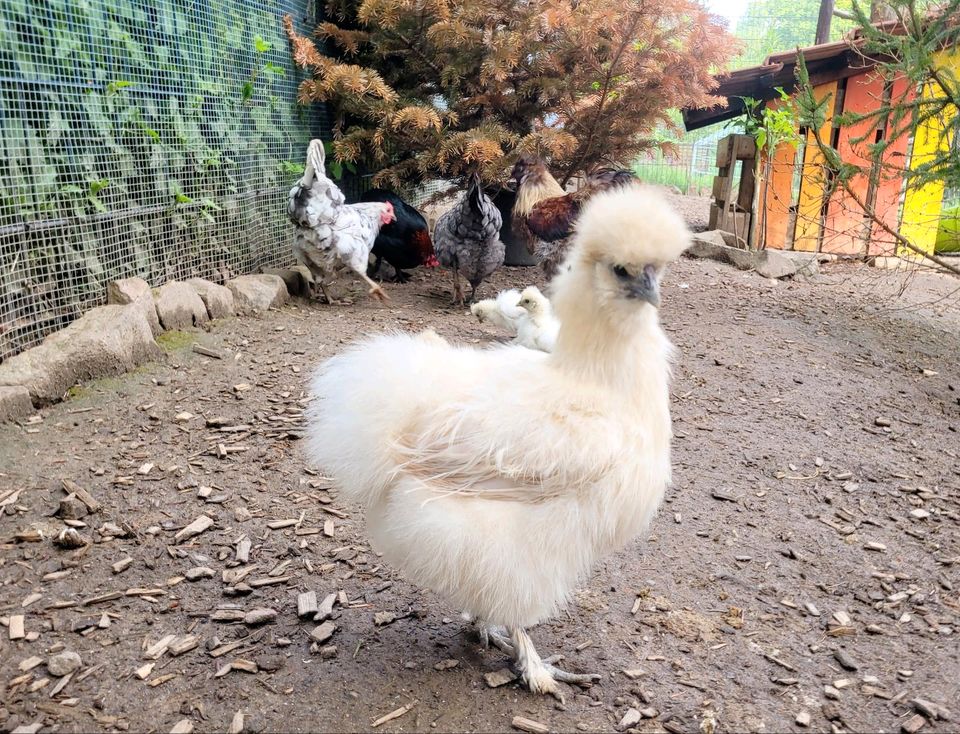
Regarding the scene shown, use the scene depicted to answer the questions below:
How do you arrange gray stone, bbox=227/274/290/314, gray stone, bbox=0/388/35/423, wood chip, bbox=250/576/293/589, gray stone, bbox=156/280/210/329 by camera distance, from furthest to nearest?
gray stone, bbox=227/274/290/314 → gray stone, bbox=156/280/210/329 → gray stone, bbox=0/388/35/423 → wood chip, bbox=250/576/293/589

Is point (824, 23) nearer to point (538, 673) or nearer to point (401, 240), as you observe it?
point (401, 240)

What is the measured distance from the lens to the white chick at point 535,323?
514cm

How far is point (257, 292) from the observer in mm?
6121

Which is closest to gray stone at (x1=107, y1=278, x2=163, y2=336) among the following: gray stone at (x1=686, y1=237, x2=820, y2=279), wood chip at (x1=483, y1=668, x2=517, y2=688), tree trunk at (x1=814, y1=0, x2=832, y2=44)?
wood chip at (x1=483, y1=668, x2=517, y2=688)

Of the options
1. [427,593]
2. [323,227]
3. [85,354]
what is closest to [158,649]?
[427,593]

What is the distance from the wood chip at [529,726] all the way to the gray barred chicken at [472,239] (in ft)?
16.6

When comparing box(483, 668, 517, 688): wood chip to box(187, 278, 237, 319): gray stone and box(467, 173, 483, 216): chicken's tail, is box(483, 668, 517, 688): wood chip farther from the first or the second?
box(467, 173, 483, 216): chicken's tail

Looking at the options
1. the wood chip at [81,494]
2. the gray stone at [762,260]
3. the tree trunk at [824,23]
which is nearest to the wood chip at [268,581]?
the wood chip at [81,494]

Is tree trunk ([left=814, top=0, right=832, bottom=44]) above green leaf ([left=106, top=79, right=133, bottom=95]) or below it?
above

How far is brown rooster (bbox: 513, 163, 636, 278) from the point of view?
6.84 m

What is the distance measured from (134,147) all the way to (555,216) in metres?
3.75

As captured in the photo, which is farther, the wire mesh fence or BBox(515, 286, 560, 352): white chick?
BBox(515, 286, 560, 352): white chick

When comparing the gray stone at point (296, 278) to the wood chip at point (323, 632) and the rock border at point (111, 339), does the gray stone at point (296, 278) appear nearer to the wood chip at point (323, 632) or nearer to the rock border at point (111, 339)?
the rock border at point (111, 339)

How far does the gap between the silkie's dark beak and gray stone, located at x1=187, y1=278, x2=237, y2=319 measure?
14.3ft
